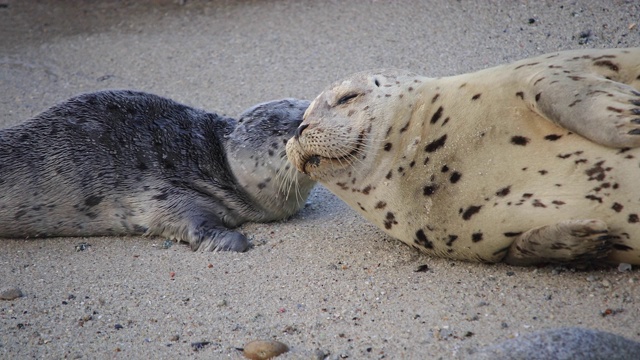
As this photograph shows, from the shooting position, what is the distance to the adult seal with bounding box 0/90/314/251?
514 cm

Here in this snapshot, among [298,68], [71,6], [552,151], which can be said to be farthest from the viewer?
[71,6]

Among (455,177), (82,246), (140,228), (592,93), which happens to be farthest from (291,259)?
(592,93)

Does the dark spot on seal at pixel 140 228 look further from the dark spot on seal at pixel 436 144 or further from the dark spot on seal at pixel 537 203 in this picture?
the dark spot on seal at pixel 537 203

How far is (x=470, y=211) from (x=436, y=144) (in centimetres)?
38

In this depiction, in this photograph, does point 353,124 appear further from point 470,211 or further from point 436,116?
point 470,211

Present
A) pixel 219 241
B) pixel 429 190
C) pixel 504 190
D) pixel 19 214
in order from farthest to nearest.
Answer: pixel 19 214, pixel 219 241, pixel 429 190, pixel 504 190

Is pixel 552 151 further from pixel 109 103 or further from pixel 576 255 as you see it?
pixel 109 103

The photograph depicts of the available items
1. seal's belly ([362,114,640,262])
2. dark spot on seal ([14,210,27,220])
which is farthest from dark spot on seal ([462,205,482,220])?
dark spot on seal ([14,210,27,220])

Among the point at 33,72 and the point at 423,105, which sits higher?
the point at 423,105

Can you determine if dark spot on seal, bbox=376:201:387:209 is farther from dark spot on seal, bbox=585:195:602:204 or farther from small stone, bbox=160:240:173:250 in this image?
small stone, bbox=160:240:173:250

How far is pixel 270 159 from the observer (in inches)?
212

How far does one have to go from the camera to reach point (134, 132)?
5.36 meters

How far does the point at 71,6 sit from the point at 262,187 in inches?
187

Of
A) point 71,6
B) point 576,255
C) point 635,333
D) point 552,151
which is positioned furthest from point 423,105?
point 71,6
